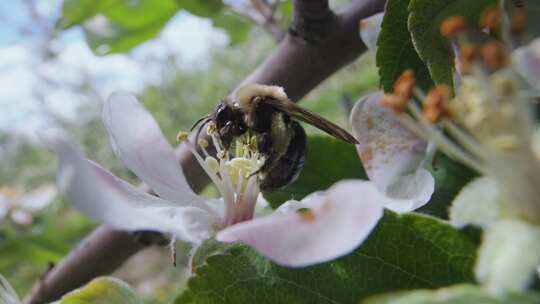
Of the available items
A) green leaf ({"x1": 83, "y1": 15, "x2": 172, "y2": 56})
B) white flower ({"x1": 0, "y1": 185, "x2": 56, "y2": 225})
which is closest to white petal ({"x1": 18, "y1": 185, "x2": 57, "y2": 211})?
white flower ({"x1": 0, "y1": 185, "x2": 56, "y2": 225})

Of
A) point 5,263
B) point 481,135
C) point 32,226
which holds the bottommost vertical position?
point 32,226

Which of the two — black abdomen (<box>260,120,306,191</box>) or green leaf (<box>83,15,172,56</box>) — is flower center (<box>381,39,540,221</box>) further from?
green leaf (<box>83,15,172,56</box>)

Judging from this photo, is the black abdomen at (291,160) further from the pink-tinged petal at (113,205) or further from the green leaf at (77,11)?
the green leaf at (77,11)

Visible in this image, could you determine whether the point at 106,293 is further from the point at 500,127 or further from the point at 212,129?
the point at 500,127

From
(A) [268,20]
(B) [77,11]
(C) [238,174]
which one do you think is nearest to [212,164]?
(C) [238,174]

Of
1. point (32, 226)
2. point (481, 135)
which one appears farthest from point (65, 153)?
point (32, 226)

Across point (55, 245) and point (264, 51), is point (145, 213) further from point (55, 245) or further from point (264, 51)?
A: point (264, 51)
